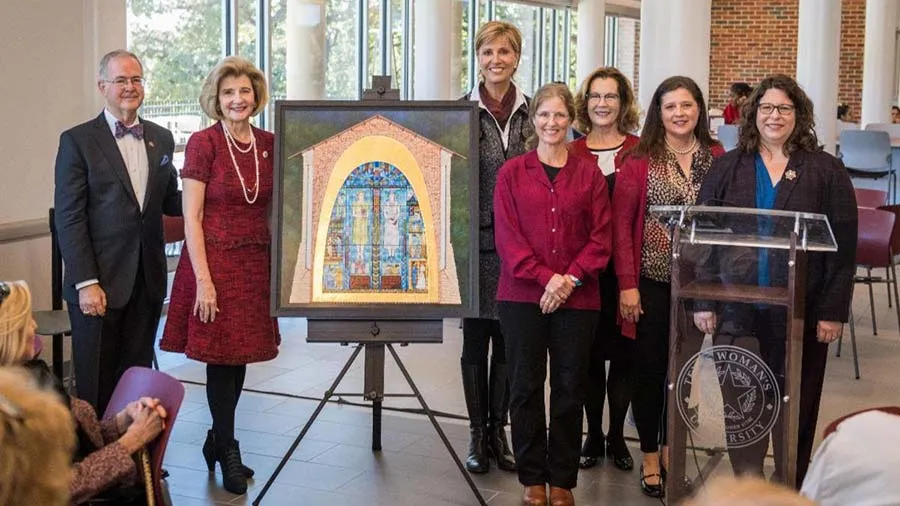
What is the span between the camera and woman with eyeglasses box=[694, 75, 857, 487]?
13.7 feet

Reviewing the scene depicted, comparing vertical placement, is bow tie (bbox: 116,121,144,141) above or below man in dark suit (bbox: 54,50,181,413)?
above

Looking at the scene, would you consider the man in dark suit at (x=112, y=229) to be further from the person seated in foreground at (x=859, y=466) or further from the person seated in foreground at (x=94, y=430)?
the person seated in foreground at (x=859, y=466)

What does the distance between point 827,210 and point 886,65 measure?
14046 mm

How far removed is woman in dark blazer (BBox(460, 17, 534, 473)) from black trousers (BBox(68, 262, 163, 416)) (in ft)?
4.16

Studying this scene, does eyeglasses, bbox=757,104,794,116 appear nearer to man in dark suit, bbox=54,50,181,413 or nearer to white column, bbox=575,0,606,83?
man in dark suit, bbox=54,50,181,413

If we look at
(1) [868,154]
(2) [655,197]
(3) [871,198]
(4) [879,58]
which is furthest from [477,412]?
(4) [879,58]

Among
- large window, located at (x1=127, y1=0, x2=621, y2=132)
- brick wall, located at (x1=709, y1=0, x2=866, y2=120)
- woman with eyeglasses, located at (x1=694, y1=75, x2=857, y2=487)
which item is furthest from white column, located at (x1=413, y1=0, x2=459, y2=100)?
woman with eyeglasses, located at (x1=694, y1=75, x2=857, y2=487)

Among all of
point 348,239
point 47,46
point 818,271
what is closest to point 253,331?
point 348,239

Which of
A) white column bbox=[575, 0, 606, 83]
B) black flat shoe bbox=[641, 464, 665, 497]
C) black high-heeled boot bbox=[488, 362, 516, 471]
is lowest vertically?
black flat shoe bbox=[641, 464, 665, 497]

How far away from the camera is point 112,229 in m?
4.75

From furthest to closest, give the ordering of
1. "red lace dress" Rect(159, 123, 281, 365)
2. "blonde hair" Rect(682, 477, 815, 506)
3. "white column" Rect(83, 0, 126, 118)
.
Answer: "white column" Rect(83, 0, 126, 118) → "red lace dress" Rect(159, 123, 281, 365) → "blonde hair" Rect(682, 477, 815, 506)

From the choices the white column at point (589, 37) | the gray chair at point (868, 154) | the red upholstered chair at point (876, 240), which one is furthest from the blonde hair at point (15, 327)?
the white column at point (589, 37)

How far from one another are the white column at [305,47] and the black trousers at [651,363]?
7.27m

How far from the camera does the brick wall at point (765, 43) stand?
20.2 meters
